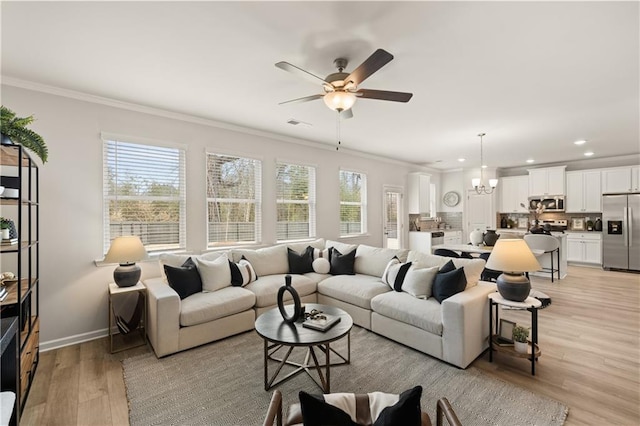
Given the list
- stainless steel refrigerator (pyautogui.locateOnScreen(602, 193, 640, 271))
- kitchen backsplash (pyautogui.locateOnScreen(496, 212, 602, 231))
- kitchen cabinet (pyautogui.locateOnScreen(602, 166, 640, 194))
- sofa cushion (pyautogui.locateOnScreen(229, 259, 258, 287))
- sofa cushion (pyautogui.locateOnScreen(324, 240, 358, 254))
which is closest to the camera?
sofa cushion (pyautogui.locateOnScreen(229, 259, 258, 287))

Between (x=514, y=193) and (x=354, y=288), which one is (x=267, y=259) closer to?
(x=354, y=288)

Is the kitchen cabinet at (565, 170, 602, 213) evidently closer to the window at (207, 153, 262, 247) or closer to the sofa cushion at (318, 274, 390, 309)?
the sofa cushion at (318, 274, 390, 309)

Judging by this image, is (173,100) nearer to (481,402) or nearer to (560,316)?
(481,402)

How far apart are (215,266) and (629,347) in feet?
14.7

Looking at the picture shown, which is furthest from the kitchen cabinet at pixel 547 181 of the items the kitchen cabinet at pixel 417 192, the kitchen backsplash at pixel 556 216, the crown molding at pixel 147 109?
the crown molding at pixel 147 109

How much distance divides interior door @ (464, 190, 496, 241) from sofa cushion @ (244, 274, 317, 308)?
638 cm

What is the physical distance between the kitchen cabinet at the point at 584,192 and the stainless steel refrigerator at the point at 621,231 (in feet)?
0.70

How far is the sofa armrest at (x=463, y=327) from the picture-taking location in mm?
2566

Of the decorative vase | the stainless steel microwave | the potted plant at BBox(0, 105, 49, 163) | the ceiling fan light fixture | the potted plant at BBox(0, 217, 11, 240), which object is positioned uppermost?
the ceiling fan light fixture

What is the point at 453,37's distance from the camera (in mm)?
2207

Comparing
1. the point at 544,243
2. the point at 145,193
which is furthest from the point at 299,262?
the point at 544,243

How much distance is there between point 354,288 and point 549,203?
23.3 feet

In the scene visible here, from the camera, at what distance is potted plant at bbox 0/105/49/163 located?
203cm

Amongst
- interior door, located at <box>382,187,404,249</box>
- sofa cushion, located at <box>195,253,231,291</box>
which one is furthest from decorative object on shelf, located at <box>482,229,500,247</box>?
sofa cushion, located at <box>195,253,231,291</box>
